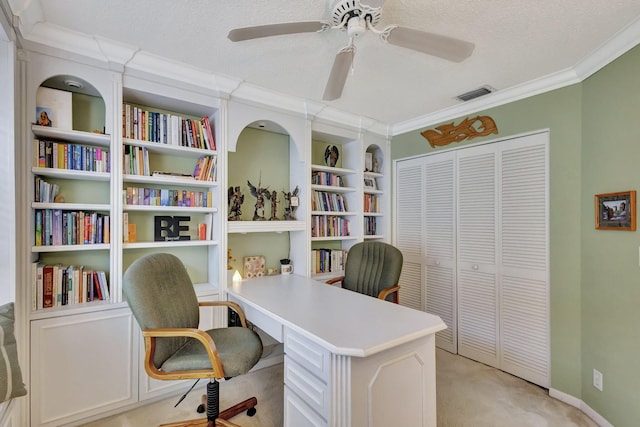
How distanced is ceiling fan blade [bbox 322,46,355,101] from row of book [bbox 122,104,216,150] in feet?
3.58

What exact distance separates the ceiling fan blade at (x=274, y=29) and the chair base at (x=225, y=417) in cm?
207

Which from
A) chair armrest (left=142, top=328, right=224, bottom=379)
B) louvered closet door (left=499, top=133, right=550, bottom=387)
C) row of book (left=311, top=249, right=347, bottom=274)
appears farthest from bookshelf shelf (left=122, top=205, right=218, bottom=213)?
louvered closet door (left=499, top=133, right=550, bottom=387)

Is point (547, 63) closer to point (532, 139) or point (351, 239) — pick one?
point (532, 139)

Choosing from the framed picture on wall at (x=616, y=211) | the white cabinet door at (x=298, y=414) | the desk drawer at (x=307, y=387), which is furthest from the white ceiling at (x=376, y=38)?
the white cabinet door at (x=298, y=414)

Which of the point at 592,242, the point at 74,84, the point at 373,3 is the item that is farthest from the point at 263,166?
the point at 592,242

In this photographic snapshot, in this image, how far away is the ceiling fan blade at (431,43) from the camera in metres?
1.41

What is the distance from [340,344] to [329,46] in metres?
1.74

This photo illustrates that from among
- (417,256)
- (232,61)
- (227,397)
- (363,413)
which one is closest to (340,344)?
(363,413)

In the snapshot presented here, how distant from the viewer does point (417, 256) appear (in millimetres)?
3322

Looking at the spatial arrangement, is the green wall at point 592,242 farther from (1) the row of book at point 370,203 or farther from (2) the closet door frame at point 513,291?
(1) the row of book at point 370,203

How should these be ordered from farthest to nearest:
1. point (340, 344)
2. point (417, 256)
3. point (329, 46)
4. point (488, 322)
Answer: point (417, 256)
point (488, 322)
point (329, 46)
point (340, 344)

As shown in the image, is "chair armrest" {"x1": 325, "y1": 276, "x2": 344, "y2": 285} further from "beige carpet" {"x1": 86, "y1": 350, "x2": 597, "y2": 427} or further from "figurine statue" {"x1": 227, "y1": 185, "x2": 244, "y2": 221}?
"figurine statue" {"x1": 227, "y1": 185, "x2": 244, "y2": 221}

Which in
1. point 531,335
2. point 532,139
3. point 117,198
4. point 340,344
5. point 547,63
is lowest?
point 531,335

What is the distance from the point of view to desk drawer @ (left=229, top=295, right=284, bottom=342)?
1.73 m
